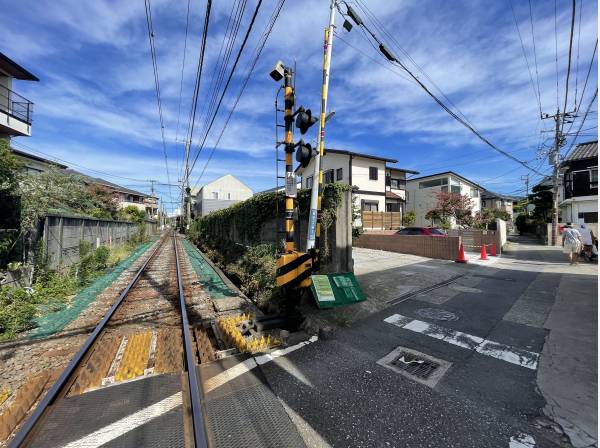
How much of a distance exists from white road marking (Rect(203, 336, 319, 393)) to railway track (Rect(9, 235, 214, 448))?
0.18 m

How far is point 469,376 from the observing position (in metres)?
3.20

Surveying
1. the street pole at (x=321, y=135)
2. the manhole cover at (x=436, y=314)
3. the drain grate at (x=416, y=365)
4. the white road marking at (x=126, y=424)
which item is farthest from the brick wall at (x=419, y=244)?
the white road marking at (x=126, y=424)

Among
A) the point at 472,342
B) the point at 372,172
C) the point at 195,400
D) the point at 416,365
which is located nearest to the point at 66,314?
the point at 195,400

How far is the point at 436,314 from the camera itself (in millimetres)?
5293

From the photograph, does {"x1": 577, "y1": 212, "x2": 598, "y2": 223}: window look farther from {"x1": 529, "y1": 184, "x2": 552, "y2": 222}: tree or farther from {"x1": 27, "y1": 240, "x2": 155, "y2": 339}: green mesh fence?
{"x1": 27, "y1": 240, "x2": 155, "y2": 339}: green mesh fence

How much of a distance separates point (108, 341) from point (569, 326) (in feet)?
24.2

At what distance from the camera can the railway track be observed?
2.30 metres

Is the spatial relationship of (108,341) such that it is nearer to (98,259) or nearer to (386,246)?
(98,259)

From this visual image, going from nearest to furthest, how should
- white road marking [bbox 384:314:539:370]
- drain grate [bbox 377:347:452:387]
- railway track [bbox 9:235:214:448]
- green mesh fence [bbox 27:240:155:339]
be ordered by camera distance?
railway track [bbox 9:235:214:448], drain grate [bbox 377:347:452:387], white road marking [bbox 384:314:539:370], green mesh fence [bbox 27:240:155:339]

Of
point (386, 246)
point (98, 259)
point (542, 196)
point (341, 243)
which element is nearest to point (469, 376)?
point (341, 243)

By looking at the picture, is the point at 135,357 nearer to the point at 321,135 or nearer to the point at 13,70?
the point at 321,135

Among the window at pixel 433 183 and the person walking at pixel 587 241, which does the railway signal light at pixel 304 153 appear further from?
the window at pixel 433 183

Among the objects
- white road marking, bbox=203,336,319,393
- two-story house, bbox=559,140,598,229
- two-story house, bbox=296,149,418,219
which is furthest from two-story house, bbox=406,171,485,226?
white road marking, bbox=203,336,319,393

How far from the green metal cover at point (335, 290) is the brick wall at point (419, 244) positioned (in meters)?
8.27
